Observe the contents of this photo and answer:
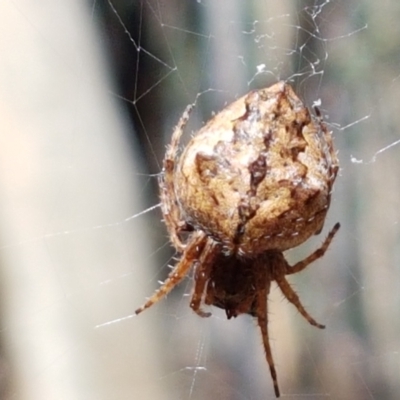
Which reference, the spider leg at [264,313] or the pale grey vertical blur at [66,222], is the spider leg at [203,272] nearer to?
the spider leg at [264,313]

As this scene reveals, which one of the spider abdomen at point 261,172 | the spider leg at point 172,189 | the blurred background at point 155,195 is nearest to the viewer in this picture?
the spider abdomen at point 261,172

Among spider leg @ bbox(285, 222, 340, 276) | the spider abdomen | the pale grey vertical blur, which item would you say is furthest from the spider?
the pale grey vertical blur

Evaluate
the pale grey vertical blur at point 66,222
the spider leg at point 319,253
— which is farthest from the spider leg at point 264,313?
the pale grey vertical blur at point 66,222

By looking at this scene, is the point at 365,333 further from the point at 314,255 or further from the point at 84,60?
the point at 84,60

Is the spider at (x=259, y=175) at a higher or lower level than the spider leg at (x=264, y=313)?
higher

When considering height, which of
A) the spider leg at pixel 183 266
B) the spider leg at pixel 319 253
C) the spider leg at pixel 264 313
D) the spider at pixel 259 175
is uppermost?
the spider at pixel 259 175

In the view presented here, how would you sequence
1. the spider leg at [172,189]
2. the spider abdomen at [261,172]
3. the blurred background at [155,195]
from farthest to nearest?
the blurred background at [155,195]
the spider leg at [172,189]
the spider abdomen at [261,172]

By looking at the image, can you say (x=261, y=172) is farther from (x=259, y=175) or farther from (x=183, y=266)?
(x=183, y=266)

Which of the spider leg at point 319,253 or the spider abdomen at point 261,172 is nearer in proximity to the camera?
the spider abdomen at point 261,172
